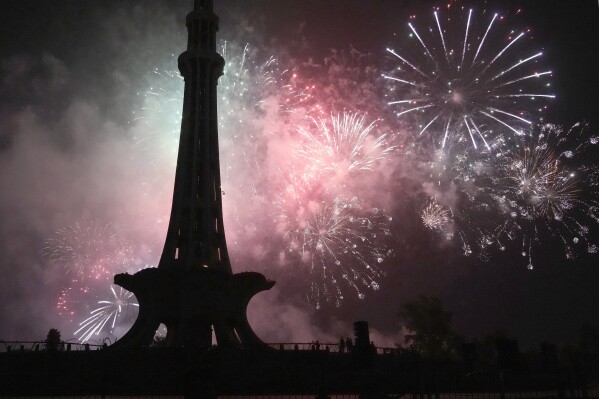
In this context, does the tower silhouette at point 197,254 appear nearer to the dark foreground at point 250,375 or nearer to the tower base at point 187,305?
the tower base at point 187,305

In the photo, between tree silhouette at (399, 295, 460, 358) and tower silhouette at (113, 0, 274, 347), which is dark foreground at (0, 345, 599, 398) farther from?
tree silhouette at (399, 295, 460, 358)

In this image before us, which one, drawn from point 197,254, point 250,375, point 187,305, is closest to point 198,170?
point 197,254

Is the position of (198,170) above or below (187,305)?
above

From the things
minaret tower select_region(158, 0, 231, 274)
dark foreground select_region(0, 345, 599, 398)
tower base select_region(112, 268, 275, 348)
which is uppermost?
minaret tower select_region(158, 0, 231, 274)

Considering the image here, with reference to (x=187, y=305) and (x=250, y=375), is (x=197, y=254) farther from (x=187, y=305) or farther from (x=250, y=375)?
(x=250, y=375)

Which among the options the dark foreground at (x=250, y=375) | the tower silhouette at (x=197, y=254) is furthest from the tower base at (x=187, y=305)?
the dark foreground at (x=250, y=375)

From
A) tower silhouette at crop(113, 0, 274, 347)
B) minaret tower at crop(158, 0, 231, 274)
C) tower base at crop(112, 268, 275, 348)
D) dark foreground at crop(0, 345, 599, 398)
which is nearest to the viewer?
dark foreground at crop(0, 345, 599, 398)

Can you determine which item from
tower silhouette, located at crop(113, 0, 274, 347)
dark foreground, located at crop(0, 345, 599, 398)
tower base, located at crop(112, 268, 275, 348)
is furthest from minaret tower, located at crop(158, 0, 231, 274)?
dark foreground, located at crop(0, 345, 599, 398)

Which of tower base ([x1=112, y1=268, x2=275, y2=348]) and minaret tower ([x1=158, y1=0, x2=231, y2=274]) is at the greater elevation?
minaret tower ([x1=158, y1=0, x2=231, y2=274])
